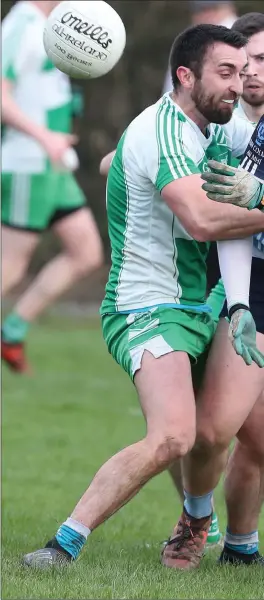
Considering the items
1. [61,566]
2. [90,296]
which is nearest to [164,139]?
[61,566]

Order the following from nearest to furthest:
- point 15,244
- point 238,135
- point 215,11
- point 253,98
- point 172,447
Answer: point 172,447 < point 238,135 < point 253,98 < point 215,11 < point 15,244

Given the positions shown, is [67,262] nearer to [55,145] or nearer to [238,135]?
[55,145]

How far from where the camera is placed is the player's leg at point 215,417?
458 centimetres

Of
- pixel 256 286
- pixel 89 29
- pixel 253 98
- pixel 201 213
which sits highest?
pixel 89 29

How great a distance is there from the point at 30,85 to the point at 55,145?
0.99 meters

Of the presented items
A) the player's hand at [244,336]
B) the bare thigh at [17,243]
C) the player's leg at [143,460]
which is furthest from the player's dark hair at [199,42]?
the bare thigh at [17,243]

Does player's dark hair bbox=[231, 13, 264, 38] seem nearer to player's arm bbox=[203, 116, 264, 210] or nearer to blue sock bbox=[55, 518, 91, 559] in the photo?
player's arm bbox=[203, 116, 264, 210]

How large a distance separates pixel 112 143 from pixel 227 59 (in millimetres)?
14689

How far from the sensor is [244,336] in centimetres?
444

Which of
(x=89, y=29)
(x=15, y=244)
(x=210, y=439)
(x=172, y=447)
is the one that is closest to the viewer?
(x=172, y=447)

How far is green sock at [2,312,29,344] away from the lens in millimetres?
9297

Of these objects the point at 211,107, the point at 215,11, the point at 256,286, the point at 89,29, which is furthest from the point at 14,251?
the point at 211,107

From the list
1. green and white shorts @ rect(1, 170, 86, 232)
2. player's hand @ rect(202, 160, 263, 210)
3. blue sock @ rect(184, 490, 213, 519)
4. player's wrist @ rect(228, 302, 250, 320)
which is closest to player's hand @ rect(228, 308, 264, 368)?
player's wrist @ rect(228, 302, 250, 320)

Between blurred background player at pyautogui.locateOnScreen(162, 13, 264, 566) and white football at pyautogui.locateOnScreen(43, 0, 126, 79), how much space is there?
1.93ft
